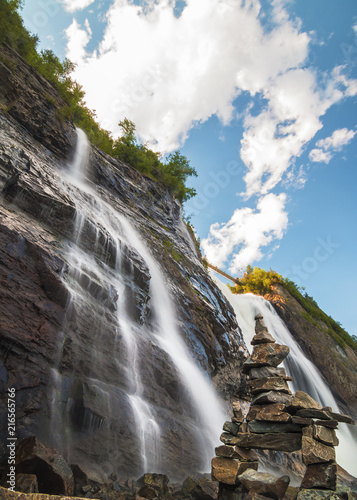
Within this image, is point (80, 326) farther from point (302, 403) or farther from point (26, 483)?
point (302, 403)

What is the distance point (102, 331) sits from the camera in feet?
25.1

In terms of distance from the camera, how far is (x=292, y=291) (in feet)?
120

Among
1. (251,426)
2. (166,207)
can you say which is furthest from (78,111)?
(251,426)

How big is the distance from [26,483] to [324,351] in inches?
1173

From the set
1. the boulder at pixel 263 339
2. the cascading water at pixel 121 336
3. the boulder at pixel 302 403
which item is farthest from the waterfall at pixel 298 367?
the boulder at pixel 302 403

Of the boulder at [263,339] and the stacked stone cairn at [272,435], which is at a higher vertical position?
the boulder at [263,339]

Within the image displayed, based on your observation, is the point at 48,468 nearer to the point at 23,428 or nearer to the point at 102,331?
the point at 23,428

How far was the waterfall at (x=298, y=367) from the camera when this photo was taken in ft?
58.5

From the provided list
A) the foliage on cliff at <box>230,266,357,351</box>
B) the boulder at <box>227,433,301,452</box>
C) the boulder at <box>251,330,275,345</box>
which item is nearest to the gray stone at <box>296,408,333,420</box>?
the boulder at <box>227,433,301,452</box>

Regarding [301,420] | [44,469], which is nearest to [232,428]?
[301,420]

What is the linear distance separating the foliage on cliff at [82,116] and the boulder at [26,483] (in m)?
17.2

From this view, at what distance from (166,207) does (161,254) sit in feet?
26.6

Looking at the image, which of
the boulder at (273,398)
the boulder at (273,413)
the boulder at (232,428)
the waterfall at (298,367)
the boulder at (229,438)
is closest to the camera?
the boulder at (273,413)

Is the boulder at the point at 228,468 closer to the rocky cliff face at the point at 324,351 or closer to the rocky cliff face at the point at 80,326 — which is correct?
the rocky cliff face at the point at 80,326
